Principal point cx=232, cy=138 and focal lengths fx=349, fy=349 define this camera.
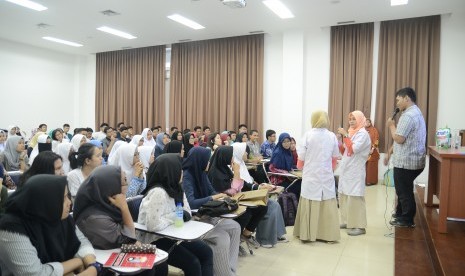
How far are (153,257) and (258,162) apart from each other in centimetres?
359

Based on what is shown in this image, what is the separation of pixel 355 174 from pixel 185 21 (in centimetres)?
518

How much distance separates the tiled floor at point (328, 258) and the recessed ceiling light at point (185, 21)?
4968mm

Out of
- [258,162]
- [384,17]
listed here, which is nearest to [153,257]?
[258,162]

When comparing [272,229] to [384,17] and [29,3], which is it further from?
[29,3]

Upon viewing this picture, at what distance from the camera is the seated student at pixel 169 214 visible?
2.23 metres

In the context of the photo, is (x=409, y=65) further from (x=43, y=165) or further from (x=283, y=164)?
(x=43, y=165)

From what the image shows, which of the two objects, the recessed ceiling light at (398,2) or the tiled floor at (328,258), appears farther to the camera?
the recessed ceiling light at (398,2)

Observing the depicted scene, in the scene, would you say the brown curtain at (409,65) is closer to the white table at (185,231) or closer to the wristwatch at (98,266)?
the white table at (185,231)

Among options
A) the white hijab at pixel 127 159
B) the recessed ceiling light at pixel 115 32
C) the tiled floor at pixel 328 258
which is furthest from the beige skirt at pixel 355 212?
the recessed ceiling light at pixel 115 32

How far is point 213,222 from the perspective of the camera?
270 cm

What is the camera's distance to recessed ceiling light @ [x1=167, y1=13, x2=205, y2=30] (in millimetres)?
7093

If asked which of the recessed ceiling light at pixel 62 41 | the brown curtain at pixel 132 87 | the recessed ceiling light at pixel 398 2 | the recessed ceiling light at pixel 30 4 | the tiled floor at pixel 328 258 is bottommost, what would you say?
the tiled floor at pixel 328 258

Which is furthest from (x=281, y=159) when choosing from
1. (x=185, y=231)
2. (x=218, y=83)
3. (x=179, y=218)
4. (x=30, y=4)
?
(x=30, y=4)

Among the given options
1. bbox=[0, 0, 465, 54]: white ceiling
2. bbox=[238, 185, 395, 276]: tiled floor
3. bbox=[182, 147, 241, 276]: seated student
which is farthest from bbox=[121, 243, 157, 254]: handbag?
bbox=[0, 0, 465, 54]: white ceiling
